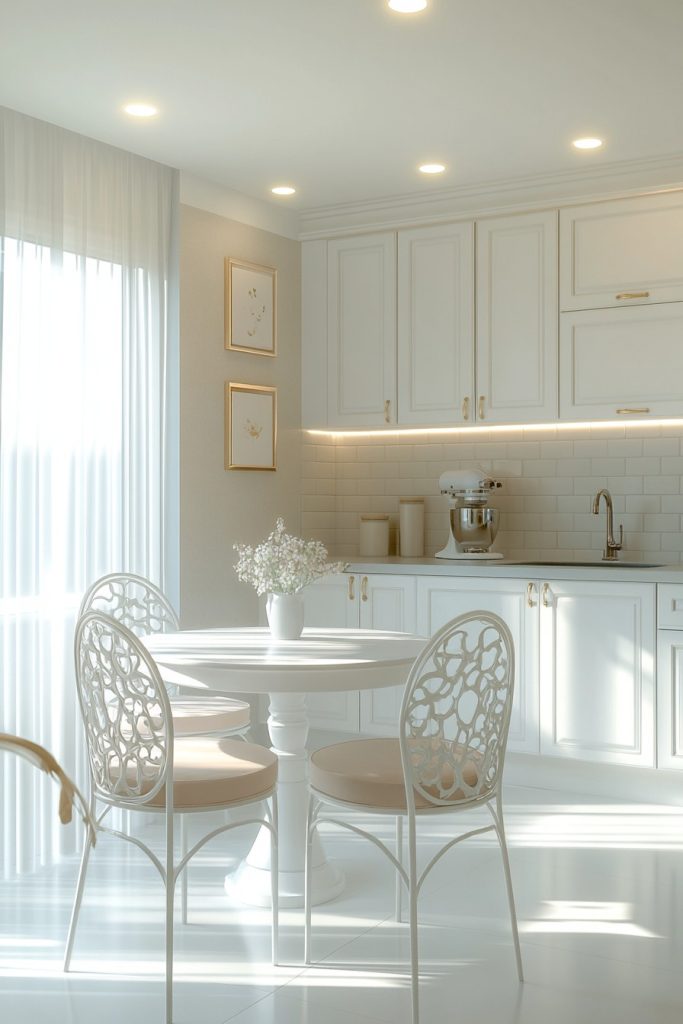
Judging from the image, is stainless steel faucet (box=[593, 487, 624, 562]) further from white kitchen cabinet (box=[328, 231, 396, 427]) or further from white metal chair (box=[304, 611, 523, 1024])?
white metal chair (box=[304, 611, 523, 1024])

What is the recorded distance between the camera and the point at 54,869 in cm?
360

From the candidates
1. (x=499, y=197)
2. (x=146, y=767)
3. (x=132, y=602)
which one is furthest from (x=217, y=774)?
(x=499, y=197)

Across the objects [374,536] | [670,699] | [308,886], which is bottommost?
[308,886]

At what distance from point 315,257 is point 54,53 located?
211 cm

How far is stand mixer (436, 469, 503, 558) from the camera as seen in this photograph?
4.80 metres

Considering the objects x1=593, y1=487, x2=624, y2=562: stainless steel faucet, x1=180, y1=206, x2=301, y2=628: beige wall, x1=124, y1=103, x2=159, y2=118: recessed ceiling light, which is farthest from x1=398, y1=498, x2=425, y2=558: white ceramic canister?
x1=124, y1=103, x2=159, y2=118: recessed ceiling light

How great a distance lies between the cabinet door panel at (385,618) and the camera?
182 inches

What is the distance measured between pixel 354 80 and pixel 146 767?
2.22 m

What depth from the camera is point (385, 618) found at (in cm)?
469

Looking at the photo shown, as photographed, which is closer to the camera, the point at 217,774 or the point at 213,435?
the point at 217,774

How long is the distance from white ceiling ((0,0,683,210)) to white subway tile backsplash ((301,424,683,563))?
48.1 inches

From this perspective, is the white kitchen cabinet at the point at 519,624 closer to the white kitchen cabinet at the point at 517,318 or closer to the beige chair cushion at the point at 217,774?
the white kitchen cabinet at the point at 517,318

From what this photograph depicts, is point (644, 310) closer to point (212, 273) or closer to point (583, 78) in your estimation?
point (583, 78)

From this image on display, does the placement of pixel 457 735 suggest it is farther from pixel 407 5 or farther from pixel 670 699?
pixel 407 5
